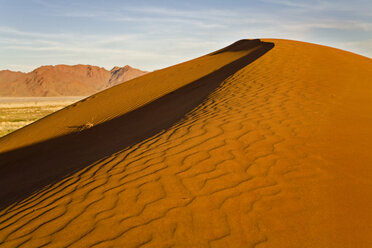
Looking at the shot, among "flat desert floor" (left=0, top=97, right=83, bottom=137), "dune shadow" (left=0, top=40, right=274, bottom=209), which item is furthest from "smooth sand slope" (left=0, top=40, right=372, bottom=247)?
"flat desert floor" (left=0, top=97, right=83, bottom=137)

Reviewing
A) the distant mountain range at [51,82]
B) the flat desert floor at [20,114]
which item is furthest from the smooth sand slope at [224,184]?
the distant mountain range at [51,82]

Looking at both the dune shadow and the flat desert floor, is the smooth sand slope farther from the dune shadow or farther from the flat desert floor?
the flat desert floor

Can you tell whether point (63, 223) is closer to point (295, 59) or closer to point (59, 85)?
point (295, 59)

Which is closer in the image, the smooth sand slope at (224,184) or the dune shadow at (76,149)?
the smooth sand slope at (224,184)

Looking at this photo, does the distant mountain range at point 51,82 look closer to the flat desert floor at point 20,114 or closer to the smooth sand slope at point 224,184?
the flat desert floor at point 20,114

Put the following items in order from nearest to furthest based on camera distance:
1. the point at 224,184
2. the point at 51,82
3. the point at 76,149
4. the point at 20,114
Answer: the point at 224,184 → the point at 76,149 → the point at 20,114 → the point at 51,82

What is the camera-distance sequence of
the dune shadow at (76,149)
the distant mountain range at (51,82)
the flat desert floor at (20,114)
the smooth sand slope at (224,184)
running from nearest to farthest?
the smooth sand slope at (224,184), the dune shadow at (76,149), the flat desert floor at (20,114), the distant mountain range at (51,82)

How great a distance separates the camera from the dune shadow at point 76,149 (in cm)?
583

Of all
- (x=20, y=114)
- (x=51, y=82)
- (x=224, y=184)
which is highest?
(x=51, y=82)

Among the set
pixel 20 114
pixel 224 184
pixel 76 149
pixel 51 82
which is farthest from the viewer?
pixel 51 82

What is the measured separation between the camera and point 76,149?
781 cm

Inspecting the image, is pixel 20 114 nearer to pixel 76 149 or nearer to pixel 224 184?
pixel 76 149

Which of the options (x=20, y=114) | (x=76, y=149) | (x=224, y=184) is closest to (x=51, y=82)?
(x=20, y=114)

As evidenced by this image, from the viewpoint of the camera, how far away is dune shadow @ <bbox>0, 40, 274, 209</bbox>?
5.83 meters
